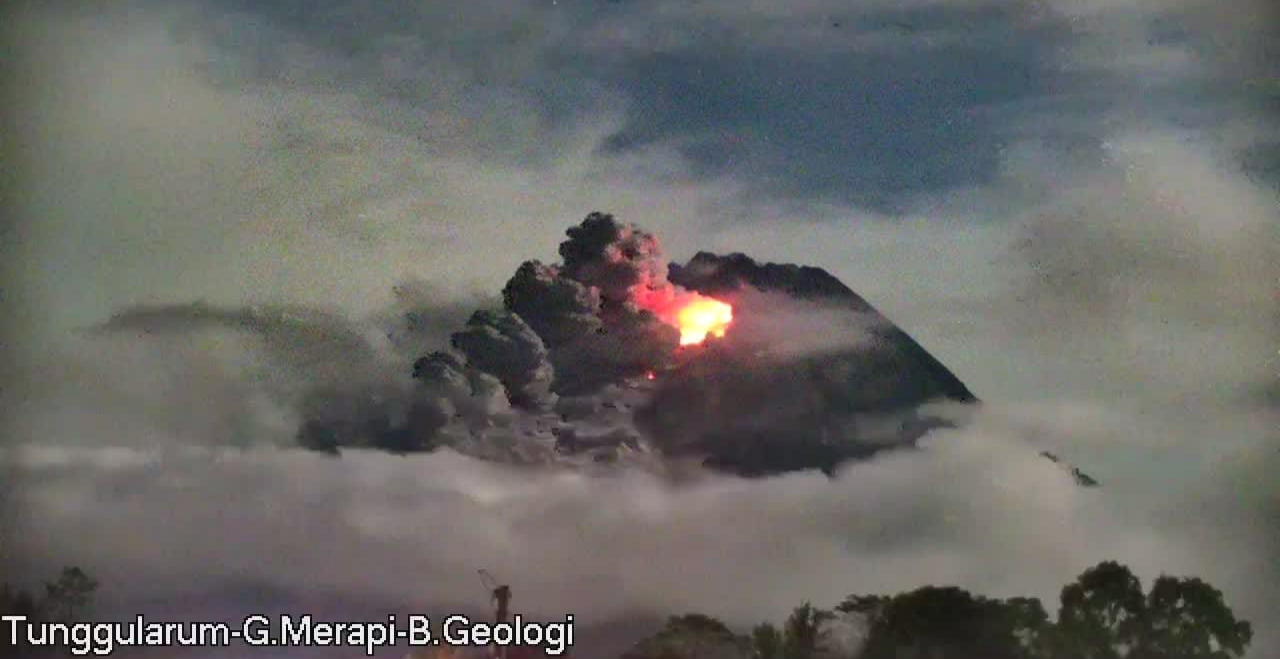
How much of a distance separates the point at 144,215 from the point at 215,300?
0.27 metres

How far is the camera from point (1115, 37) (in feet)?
10.9

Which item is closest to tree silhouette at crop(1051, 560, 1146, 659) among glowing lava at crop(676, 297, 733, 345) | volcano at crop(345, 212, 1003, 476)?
volcano at crop(345, 212, 1003, 476)

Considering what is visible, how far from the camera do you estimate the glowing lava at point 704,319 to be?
3320 millimetres

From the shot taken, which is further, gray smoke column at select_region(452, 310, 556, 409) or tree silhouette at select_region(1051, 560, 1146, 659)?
gray smoke column at select_region(452, 310, 556, 409)

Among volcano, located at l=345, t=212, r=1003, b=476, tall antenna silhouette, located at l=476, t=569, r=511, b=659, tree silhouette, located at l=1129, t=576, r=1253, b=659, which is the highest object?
volcano, located at l=345, t=212, r=1003, b=476

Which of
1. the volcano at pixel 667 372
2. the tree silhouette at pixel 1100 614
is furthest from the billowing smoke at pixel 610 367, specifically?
the tree silhouette at pixel 1100 614

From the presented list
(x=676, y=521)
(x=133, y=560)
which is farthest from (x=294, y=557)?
(x=676, y=521)

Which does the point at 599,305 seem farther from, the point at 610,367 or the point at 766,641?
the point at 766,641

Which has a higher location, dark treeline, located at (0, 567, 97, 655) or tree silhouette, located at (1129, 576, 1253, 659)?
dark treeline, located at (0, 567, 97, 655)

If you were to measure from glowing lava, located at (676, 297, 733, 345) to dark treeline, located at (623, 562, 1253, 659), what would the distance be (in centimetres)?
67

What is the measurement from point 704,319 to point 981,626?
0.96m

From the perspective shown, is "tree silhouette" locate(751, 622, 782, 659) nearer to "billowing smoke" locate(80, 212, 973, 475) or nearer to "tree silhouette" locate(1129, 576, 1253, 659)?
Result: "billowing smoke" locate(80, 212, 973, 475)

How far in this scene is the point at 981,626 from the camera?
3.15 meters

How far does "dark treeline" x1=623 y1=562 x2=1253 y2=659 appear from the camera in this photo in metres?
3.14
